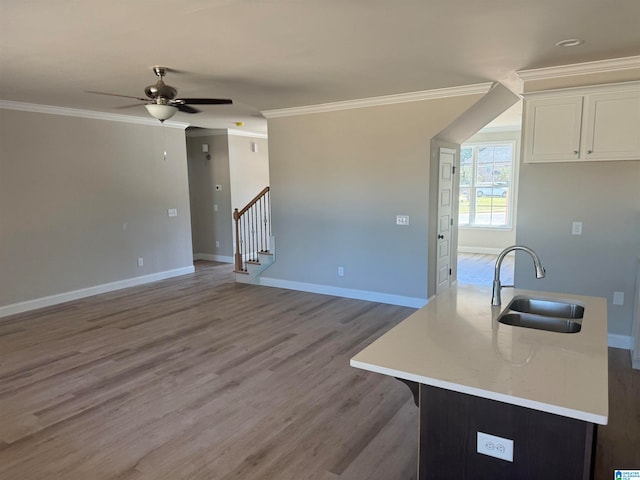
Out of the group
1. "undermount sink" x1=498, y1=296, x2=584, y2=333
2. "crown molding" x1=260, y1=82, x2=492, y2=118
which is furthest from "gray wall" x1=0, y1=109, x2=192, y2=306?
"undermount sink" x1=498, y1=296, x2=584, y2=333

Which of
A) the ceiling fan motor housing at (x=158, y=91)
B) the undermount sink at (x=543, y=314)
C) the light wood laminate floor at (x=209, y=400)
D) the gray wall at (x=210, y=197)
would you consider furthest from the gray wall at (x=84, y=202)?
the undermount sink at (x=543, y=314)

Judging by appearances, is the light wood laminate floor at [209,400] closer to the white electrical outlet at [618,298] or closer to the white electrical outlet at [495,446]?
the white electrical outlet at [618,298]

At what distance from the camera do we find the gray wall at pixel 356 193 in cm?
528

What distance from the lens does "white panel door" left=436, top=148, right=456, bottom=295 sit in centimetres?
558

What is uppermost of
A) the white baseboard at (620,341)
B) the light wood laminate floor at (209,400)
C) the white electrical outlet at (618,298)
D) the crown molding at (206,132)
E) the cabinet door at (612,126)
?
the crown molding at (206,132)

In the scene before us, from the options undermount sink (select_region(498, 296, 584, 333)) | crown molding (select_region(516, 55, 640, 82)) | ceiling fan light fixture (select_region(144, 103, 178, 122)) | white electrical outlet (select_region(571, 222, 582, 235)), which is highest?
crown molding (select_region(516, 55, 640, 82))

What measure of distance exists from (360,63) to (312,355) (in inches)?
107

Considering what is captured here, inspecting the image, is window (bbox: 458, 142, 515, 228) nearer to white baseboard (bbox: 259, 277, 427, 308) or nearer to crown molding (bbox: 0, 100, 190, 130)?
white baseboard (bbox: 259, 277, 427, 308)

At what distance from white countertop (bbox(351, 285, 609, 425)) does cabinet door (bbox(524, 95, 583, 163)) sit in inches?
80.9

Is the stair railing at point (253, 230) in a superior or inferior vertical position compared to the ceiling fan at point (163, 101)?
inferior

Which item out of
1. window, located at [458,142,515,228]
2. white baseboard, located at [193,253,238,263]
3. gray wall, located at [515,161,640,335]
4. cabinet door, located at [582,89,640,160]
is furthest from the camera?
window, located at [458,142,515,228]

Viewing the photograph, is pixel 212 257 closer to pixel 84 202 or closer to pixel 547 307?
pixel 84 202

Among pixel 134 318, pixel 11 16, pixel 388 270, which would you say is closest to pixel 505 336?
pixel 11 16

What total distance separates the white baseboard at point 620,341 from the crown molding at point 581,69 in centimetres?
246
